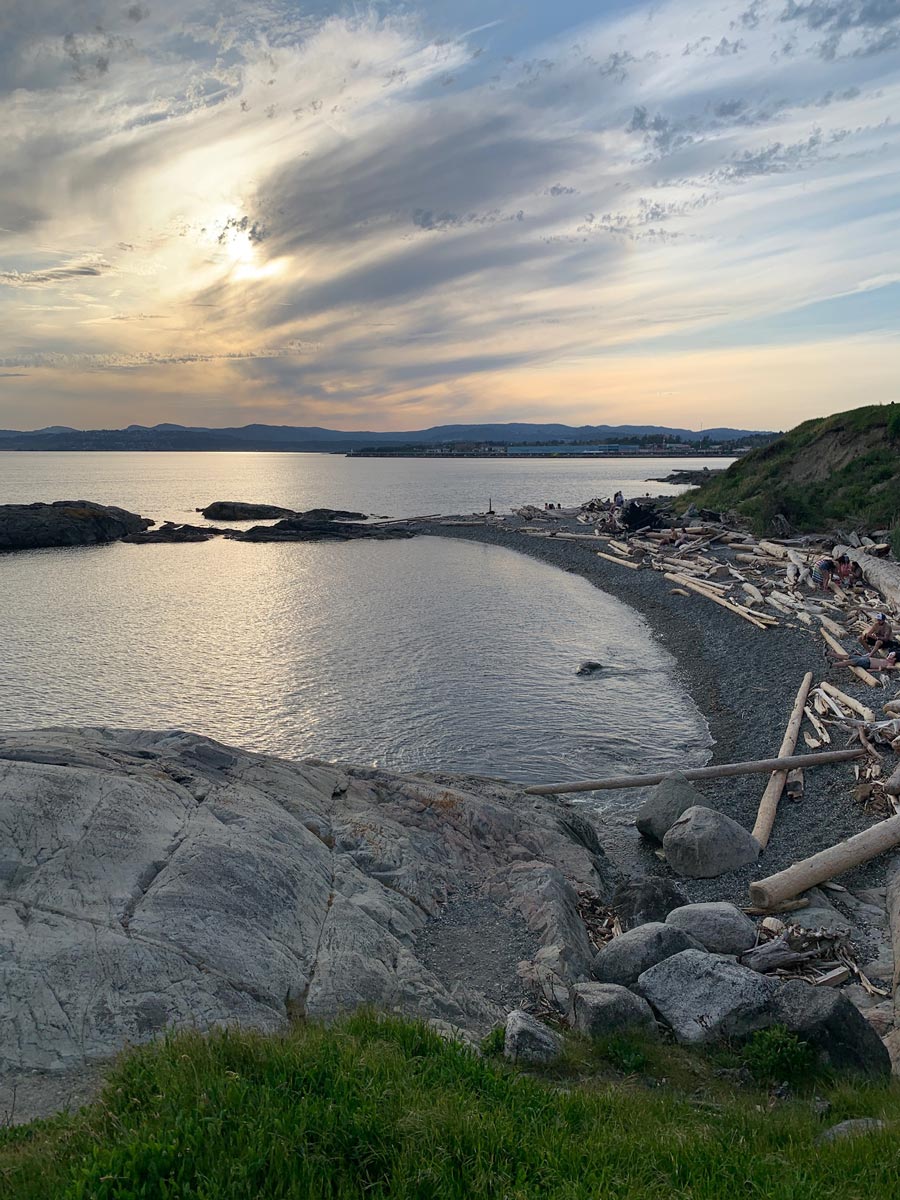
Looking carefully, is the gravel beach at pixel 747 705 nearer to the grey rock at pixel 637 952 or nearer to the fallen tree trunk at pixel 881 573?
the grey rock at pixel 637 952

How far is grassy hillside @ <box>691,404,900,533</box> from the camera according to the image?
147 ft

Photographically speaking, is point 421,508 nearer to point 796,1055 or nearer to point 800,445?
point 800,445

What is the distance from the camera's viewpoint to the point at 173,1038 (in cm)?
560

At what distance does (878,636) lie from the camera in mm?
23469

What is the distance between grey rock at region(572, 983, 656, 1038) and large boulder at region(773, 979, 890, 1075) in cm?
130

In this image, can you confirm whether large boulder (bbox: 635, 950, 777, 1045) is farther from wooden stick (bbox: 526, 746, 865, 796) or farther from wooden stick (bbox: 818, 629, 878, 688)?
wooden stick (bbox: 818, 629, 878, 688)

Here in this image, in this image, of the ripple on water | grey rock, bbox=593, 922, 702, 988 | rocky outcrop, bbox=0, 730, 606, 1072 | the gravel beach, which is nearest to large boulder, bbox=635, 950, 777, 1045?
grey rock, bbox=593, 922, 702, 988

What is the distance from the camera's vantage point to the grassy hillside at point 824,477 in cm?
4478

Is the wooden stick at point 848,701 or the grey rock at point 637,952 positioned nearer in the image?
the grey rock at point 637,952

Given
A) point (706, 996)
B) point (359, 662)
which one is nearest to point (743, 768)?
point (706, 996)

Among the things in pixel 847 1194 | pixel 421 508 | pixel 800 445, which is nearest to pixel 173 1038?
pixel 847 1194

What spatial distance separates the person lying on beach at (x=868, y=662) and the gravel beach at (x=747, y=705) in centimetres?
41

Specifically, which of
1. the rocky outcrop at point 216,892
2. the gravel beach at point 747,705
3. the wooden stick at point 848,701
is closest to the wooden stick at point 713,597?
the gravel beach at point 747,705

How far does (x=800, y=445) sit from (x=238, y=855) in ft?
192
